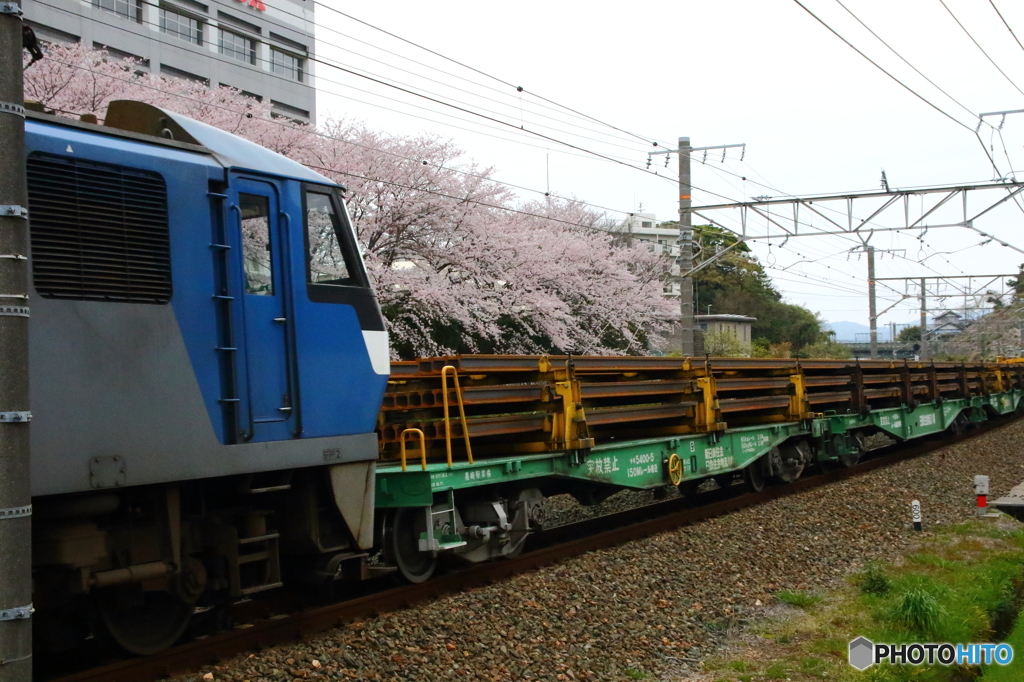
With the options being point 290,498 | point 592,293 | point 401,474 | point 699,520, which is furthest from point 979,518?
point 592,293

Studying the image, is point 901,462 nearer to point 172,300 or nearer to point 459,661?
point 459,661

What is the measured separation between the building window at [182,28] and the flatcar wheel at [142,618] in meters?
46.0

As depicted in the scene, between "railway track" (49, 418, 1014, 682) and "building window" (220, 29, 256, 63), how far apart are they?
4410 centimetres

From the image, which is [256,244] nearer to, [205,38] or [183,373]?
[183,373]

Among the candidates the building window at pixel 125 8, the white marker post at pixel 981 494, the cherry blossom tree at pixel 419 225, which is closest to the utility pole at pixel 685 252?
the cherry blossom tree at pixel 419 225

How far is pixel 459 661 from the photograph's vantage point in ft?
20.8

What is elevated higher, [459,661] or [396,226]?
[396,226]

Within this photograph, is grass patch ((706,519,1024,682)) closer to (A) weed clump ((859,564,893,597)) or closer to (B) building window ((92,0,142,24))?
(A) weed clump ((859,564,893,597))

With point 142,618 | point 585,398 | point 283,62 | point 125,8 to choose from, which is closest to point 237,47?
point 283,62

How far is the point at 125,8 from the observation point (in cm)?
4459

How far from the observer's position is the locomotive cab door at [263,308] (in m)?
6.22

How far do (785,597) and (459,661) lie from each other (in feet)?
11.1

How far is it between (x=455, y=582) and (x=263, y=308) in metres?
3.20

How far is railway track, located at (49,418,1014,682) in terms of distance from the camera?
578 cm
